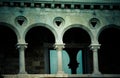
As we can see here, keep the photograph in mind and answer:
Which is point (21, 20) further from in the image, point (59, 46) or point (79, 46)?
point (79, 46)

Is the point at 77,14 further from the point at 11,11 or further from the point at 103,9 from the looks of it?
the point at 11,11

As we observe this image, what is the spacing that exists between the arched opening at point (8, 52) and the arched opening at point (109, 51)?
12.7ft

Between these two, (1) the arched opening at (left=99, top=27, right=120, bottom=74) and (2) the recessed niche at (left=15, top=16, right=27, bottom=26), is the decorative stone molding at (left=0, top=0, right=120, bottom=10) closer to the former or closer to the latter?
(2) the recessed niche at (left=15, top=16, right=27, bottom=26)

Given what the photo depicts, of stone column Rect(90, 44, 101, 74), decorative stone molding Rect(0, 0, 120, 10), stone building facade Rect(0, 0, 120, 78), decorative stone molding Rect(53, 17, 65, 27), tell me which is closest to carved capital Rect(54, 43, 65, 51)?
stone building facade Rect(0, 0, 120, 78)

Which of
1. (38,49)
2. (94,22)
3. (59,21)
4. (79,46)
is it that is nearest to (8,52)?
(38,49)

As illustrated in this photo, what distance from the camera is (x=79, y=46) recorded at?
24.8 m

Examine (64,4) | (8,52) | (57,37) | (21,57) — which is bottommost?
(21,57)

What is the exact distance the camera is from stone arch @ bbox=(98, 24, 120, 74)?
2488 cm

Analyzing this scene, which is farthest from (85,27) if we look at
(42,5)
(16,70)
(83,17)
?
(16,70)

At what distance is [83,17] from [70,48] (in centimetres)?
247

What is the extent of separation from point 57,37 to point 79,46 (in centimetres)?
196

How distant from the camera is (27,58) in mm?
24281

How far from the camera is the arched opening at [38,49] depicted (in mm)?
24250

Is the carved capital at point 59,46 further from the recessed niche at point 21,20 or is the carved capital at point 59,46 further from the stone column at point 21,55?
the recessed niche at point 21,20
